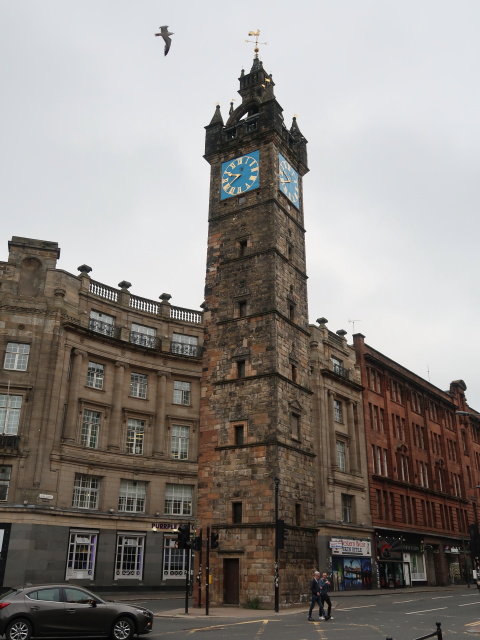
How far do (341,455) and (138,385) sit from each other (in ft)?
55.3

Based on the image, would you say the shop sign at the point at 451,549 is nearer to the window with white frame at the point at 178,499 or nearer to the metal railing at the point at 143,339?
the window with white frame at the point at 178,499

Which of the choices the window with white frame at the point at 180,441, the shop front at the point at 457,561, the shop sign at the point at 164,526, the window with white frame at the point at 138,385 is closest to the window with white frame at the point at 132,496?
the shop sign at the point at 164,526

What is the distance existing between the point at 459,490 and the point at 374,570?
24.5 m

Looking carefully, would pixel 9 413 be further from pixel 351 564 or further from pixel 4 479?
pixel 351 564

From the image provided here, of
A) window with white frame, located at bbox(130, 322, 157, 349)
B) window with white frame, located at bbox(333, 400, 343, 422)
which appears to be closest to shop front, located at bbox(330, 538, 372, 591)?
window with white frame, located at bbox(333, 400, 343, 422)

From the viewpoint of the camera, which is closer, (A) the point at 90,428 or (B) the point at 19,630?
(B) the point at 19,630

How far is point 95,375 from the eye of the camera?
39.8 meters

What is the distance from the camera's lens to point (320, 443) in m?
43.8

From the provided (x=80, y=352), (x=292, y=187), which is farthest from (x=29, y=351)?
(x=292, y=187)

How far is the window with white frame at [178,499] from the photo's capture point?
4119 centimetres

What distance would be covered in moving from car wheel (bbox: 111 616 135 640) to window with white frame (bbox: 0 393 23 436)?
21.7 metres

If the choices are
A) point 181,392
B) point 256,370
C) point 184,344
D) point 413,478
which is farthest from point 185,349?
point 413,478

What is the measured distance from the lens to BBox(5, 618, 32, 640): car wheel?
46.5 feet

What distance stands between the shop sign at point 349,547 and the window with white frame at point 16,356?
23.9m
